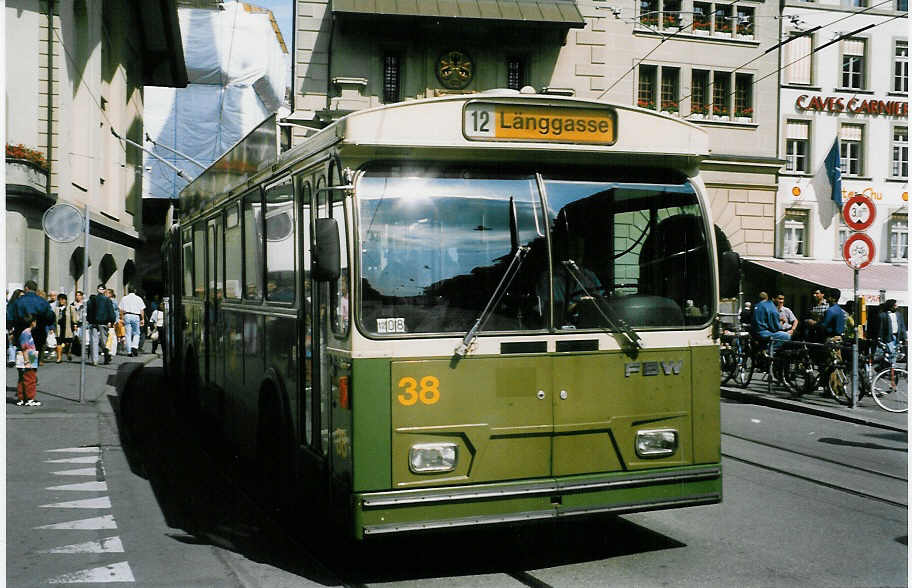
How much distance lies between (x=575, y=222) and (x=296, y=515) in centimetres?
323

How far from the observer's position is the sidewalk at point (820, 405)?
44.0ft

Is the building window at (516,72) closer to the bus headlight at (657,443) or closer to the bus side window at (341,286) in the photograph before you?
the bus headlight at (657,443)

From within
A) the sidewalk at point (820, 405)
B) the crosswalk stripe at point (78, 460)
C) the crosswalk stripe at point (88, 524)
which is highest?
the crosswalk stripe at point (88, 524)

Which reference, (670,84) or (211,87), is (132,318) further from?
(211,87)

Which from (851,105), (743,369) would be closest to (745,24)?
(851,105)

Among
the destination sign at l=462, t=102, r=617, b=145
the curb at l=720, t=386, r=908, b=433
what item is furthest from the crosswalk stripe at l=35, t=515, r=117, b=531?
the curb at l=720, t=386, r=908, b=433

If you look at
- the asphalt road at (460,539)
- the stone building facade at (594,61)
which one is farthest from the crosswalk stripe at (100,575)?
the stone building facade at (594,61)

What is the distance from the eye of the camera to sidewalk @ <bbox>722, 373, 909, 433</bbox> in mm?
13414

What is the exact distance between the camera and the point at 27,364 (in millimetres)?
14258

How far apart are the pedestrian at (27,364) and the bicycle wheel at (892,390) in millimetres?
11884

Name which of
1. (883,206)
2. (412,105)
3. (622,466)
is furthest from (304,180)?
(883,206)

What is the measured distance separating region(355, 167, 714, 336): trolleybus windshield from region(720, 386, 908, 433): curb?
7.89 m

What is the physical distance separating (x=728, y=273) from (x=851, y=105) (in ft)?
111

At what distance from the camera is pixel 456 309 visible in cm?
564
